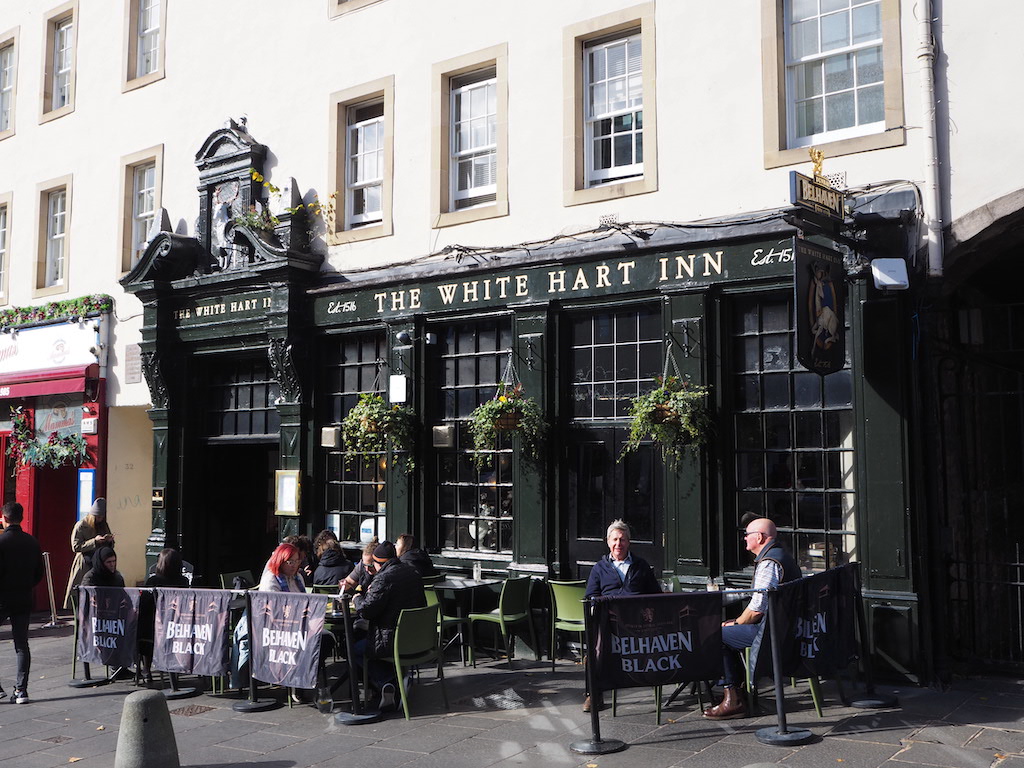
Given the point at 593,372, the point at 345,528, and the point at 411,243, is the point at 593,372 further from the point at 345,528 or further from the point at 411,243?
the point at 345,528

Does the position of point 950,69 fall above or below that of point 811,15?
below

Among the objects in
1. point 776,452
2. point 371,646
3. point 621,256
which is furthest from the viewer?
point 621,256

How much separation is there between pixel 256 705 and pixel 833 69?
7.91 meters

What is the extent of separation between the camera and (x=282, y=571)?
9.56 m

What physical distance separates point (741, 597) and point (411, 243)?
19.6 ft

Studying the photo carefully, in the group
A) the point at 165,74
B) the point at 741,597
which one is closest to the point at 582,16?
the point at 741,597

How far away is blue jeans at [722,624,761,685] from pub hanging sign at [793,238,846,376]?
2191 mm

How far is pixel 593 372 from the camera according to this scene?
1130 centimetres

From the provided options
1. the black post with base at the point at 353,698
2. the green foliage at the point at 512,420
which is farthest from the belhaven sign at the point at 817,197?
the black post with base at the point at 353,698

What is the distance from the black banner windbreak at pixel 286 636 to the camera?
28.5 feet

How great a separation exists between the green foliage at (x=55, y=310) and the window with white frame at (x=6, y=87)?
356 centimetres

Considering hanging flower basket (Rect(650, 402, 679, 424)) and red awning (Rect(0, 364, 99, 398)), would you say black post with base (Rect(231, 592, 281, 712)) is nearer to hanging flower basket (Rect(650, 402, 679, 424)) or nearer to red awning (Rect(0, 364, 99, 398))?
hanging flower basket (Rect(650, 402, 679, 424))

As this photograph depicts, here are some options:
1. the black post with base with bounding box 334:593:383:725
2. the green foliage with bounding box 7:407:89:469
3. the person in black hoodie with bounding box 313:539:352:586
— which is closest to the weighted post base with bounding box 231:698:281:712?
the black post with base with bounding box 334:593:383:725

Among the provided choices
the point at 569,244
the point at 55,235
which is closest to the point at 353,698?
the point at 569,244
